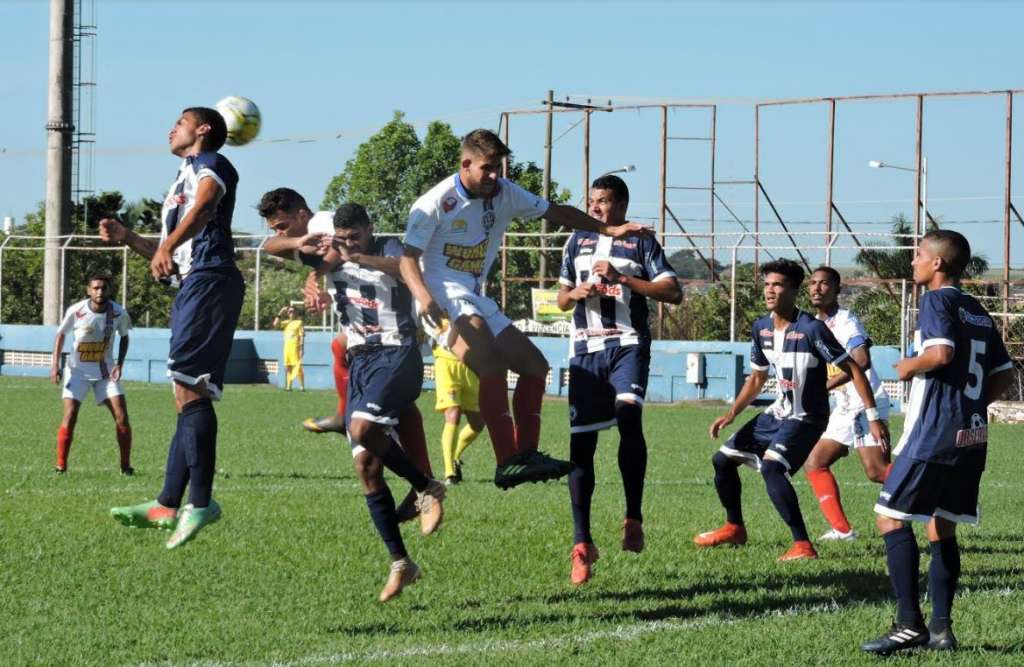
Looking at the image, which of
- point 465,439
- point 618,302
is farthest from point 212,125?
point 465,439

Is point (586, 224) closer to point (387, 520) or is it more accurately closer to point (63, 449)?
point (387, 520)

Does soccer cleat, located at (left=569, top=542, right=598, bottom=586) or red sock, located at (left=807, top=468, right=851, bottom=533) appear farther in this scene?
red sock, located at (left=807, top=468, right=851, bottom=533)

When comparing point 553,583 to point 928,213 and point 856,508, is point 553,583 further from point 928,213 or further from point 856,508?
point 928,213

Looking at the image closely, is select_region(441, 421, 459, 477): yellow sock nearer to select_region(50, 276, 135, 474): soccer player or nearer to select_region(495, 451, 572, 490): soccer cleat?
select_region(50, 276, 135, 474): soccer player

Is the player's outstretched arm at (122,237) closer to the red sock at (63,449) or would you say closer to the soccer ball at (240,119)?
the soccer ball at (240,119)

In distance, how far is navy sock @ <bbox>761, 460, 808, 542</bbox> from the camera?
10.0 meters

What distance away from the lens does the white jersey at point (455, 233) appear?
8.36 meters

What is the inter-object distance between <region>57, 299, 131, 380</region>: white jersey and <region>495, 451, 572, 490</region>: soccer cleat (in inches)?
352

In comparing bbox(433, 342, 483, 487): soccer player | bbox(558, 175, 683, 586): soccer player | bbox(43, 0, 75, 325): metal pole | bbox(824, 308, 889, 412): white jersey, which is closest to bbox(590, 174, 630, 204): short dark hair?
bbox(558, 175, 683, 586): soccer player

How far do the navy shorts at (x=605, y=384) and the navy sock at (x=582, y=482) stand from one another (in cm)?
7

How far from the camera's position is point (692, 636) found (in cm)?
728

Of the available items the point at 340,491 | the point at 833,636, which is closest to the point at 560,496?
the point at 340,491

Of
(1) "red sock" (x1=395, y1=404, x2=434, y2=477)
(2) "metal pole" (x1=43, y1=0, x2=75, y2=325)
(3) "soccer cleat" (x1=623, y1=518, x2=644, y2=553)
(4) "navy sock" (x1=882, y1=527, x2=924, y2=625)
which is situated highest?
(2) "metal pole" (x1=43, y1=0, x2=75, y2=325)

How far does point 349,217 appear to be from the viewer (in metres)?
8.38
